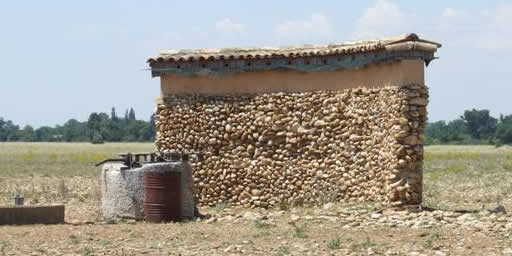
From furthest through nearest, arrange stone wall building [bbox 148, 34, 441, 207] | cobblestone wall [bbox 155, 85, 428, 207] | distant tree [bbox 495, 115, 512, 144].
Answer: distant tree [bbox 495, 115, 512, 144], stone wall building [bbox 148, 34, 441, 207], cobblestone wall [bbox 155, 85, 428, 207]

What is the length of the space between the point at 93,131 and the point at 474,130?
5128cm

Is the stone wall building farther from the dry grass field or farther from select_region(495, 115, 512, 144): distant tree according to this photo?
select_region(495, 115, 512, 144): distant tree

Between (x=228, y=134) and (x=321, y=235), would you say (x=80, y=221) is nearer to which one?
(x=228, y=134)

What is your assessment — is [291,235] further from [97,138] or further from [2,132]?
[2,132]

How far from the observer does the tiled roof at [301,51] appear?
1991cm

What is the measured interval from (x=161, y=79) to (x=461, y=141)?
9671 cm

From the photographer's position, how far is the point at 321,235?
17438mm

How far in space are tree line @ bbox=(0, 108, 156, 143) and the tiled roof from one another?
296ft

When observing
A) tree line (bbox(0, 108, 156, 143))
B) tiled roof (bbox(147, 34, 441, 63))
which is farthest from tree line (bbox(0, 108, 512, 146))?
tiled roof (bbox(147, 34, 441, 63))

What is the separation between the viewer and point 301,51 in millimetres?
22578

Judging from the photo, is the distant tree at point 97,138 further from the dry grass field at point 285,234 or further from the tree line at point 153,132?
the dry grass field at point 285,234

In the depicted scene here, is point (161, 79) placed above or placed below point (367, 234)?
above


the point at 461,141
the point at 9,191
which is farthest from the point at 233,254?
the point at 461,141

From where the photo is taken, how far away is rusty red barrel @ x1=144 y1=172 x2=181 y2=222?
20234mm
